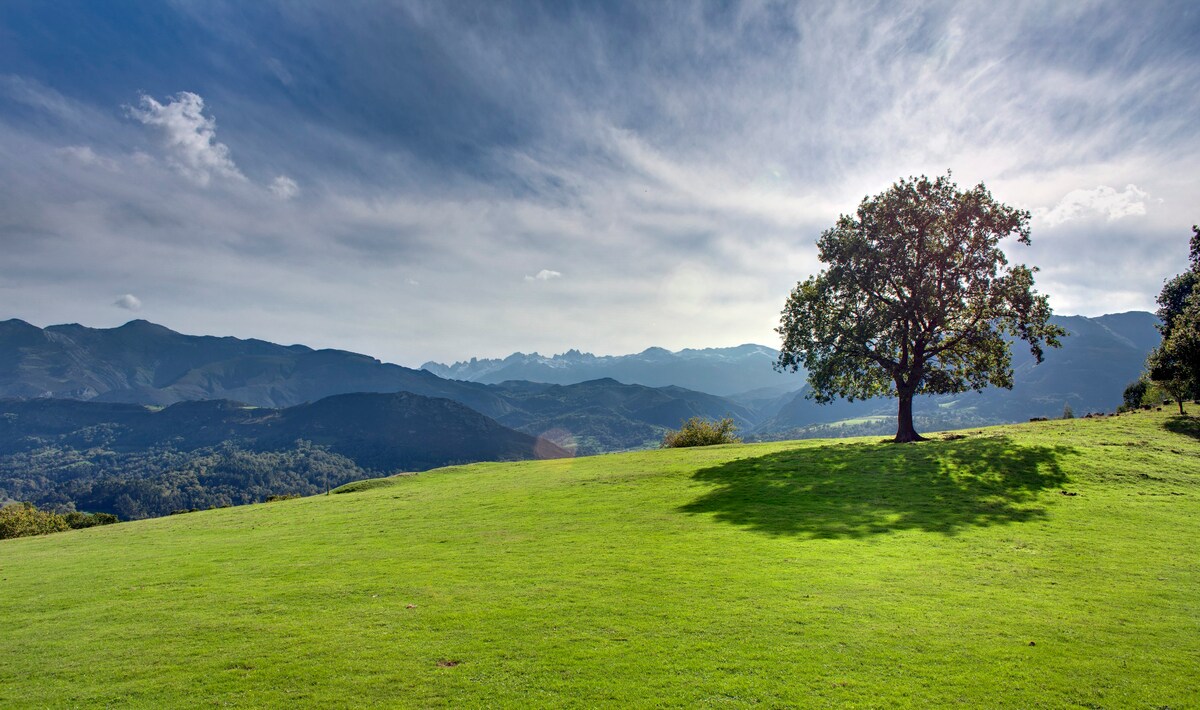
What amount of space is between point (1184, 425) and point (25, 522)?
10245cm

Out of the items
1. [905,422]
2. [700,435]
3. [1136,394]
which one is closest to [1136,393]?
[1136,394]

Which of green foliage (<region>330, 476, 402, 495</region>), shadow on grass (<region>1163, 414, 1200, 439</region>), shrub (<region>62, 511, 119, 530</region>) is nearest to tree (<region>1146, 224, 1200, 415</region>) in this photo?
shadow on grass (<region>1163, 414, 1200, 439</region>)

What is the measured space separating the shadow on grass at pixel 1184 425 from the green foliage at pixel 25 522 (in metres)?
92.8

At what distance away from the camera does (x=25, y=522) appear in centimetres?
4806

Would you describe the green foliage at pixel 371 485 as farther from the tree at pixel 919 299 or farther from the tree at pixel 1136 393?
the tree at pixel 1136 393

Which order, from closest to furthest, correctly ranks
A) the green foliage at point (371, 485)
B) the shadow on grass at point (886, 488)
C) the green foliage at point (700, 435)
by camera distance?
the shadow on grass at point (886, 488)
the green foliage at point (371, 485)
the green foliage at point (700, 435)

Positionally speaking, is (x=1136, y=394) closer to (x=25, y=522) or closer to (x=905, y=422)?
(x=905, y=422)

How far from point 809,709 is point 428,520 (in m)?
23.8

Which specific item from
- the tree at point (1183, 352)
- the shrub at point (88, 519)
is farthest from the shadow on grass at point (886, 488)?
the shrub at point (88, 519)

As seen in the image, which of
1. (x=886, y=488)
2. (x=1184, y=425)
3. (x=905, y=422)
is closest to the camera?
(x=886, y=488)

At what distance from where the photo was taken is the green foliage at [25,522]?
153 ft

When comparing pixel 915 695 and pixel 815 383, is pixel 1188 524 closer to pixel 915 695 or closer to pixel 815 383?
pixel 915 695

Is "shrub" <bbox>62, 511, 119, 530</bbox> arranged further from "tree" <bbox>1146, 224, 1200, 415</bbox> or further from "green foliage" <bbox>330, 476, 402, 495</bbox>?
"tree" <bbox>1146, 224, 1200, 415</bbox>

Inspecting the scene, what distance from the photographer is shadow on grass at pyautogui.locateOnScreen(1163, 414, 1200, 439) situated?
39.2m
